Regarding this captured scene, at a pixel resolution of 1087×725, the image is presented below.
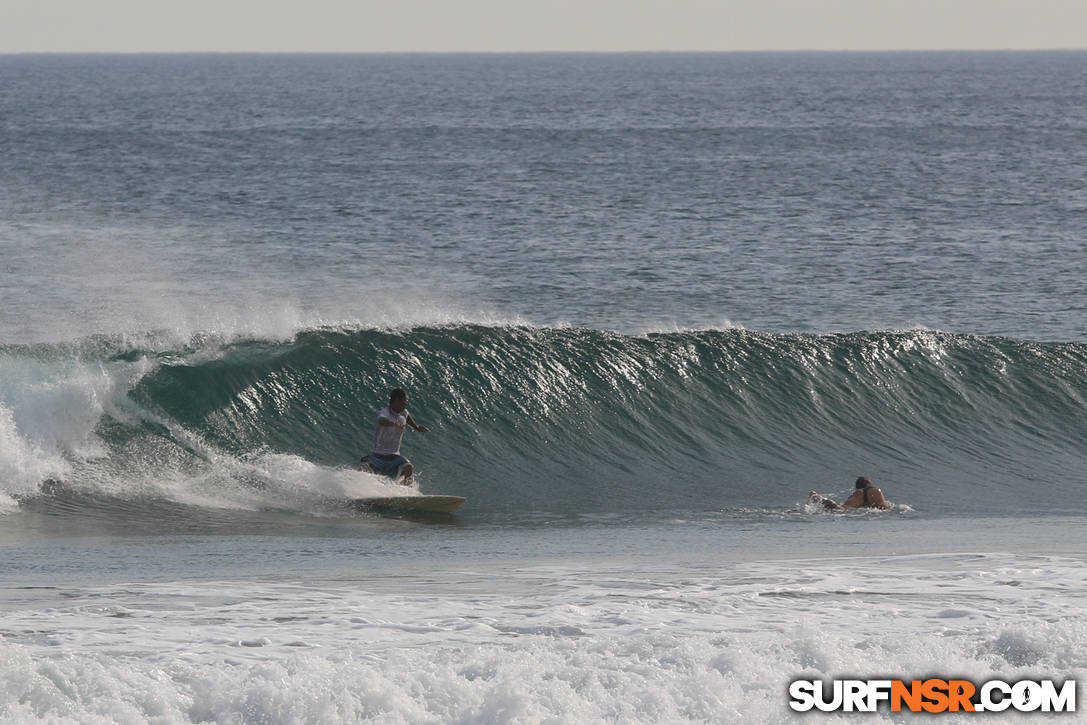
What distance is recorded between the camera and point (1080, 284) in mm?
32844

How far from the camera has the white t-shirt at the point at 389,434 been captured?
47.3 ft

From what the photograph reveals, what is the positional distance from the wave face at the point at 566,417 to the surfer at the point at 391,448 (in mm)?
307

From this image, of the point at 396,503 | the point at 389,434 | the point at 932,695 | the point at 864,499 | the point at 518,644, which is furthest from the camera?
the point at 864,499

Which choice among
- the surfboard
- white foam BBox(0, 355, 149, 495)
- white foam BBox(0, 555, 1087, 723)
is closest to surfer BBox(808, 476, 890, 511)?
white foam BBox(0, 555, 1087, 723)

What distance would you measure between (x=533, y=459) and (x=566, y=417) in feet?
4.30

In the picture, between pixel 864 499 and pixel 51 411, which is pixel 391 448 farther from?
pixel 864 499

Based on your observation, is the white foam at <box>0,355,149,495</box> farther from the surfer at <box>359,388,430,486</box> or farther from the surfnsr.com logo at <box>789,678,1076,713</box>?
the surfnsr.com logo at <box>789,678,1076,713</box>

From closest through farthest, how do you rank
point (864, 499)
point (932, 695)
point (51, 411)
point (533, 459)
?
point (932, 695) < point (864, 499) < point (51, 411) < point (533, 459)

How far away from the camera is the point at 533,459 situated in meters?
Result: 17.0

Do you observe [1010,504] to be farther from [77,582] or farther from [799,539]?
[77,582]

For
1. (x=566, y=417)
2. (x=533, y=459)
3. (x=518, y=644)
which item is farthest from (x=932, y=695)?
(x=566, y=417)

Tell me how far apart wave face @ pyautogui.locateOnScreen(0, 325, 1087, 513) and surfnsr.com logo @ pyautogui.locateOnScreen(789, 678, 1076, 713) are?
6.99 m

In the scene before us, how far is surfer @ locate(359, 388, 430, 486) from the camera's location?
1440 cm

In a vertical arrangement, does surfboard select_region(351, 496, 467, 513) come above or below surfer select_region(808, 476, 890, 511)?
below
